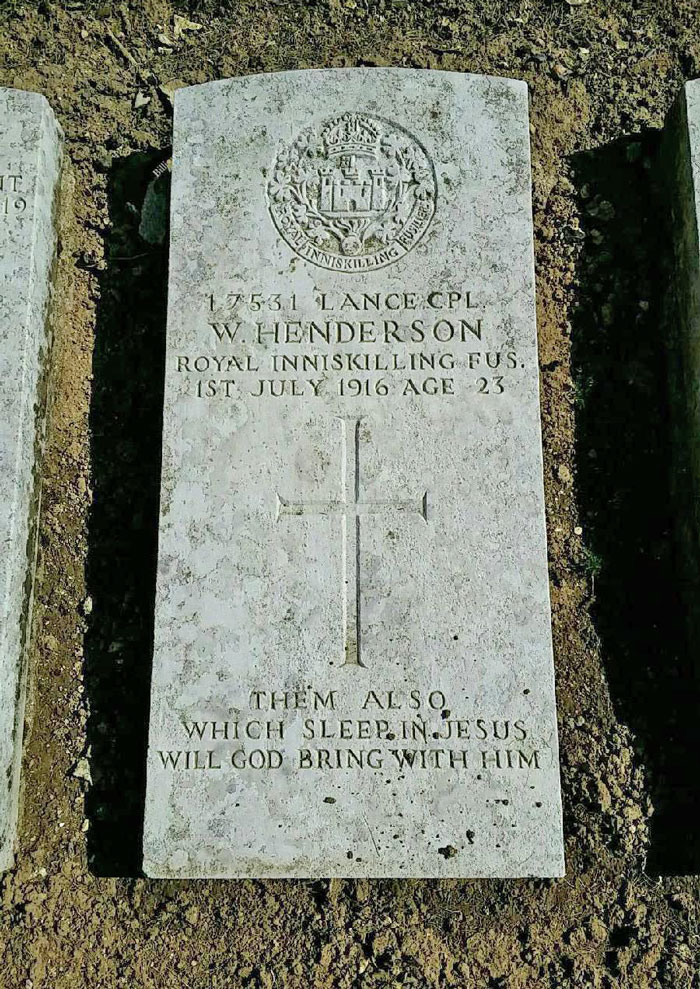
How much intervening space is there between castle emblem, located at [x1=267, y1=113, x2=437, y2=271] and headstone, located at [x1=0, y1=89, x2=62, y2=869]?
984 mm

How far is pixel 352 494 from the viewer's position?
3.60 m

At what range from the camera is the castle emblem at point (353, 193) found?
3.81 m

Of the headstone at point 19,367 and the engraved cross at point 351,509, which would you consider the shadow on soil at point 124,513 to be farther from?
the engraved cross at point 351,509

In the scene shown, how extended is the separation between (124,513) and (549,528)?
171cm

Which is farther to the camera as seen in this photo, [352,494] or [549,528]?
[549,528]

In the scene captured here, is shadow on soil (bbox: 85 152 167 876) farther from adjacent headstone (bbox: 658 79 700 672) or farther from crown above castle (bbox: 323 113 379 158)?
adjacent headstone (bbox: 658 79 700 672)

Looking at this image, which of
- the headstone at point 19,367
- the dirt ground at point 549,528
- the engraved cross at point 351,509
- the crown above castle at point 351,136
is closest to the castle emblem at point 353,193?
the crown above castle at point 351,136

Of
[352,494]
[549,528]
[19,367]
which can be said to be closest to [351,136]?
[352,494]

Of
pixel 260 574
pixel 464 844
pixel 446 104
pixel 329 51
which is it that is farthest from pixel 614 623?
pixel 329 51

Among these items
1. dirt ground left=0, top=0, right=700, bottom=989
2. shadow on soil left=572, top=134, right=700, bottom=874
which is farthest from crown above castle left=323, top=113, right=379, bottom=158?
shadow on soil left=572, top=134, right=700, bottom=874

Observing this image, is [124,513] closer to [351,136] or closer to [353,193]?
[353,193]

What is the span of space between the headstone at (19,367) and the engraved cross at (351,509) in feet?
3.32

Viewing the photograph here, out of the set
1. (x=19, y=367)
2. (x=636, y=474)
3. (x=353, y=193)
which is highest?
(x=353, y=193)

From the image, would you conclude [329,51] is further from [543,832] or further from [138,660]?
[543,832]
